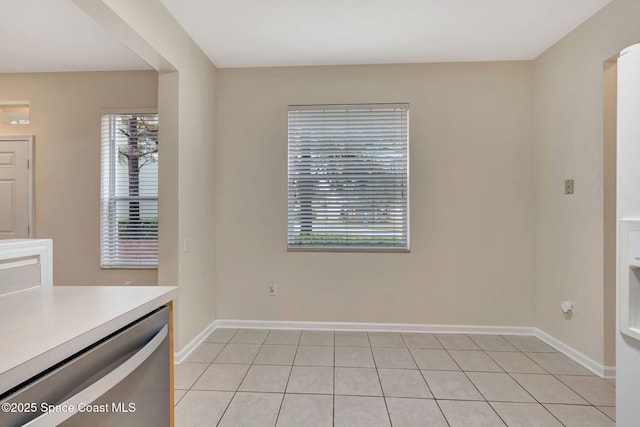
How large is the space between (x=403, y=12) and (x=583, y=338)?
301cm

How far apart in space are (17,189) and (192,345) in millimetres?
2634

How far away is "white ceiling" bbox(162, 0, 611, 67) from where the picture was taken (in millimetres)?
2455

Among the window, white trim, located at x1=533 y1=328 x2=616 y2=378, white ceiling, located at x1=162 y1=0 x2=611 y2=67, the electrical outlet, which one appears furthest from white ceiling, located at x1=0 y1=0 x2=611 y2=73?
white trim, located at x1=533 y1=328 x2=616 y2=378

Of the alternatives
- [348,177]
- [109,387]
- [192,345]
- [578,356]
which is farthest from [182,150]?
[578,356]

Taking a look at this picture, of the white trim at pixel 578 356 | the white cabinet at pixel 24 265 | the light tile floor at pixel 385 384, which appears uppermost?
the white cabinet at pixel 24 265

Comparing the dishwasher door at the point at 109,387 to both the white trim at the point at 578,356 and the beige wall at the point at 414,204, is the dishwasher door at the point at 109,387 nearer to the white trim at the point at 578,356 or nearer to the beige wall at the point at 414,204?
the beige wall at the point at 414,204

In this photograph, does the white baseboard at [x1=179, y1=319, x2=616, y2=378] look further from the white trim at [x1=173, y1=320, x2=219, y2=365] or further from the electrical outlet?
the electrical outlet

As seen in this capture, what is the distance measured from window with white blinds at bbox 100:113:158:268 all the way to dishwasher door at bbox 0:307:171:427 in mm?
2548

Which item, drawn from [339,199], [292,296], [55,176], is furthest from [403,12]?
[55,176]

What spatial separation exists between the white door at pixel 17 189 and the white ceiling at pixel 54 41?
0.81m

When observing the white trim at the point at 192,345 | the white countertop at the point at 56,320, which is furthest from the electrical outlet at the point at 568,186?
the white trim at the point at 192,345

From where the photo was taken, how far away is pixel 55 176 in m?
3.51

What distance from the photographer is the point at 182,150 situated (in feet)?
9.11

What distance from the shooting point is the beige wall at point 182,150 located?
7.56 ft
